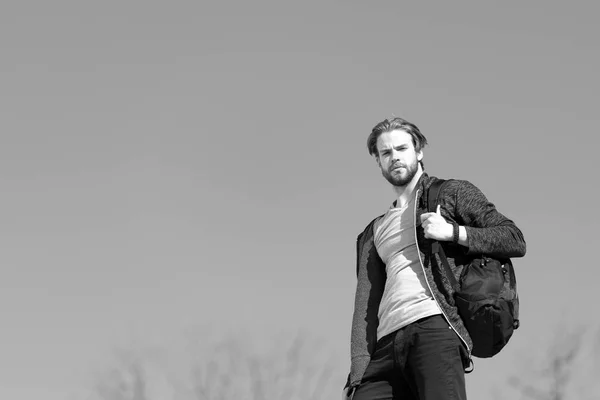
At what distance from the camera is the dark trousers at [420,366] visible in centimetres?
413

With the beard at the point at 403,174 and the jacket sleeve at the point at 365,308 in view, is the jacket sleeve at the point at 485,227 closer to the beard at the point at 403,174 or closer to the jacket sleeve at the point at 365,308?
the beard at the point at 403,174

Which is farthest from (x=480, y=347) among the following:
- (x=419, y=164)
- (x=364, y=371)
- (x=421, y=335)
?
(x=419, y=164)

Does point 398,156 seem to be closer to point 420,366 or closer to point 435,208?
point 435,208

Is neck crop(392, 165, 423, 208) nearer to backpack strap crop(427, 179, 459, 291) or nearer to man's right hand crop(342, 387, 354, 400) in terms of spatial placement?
backpack strap crop(427, 179, 459, 291)

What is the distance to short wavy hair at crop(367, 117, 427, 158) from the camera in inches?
186

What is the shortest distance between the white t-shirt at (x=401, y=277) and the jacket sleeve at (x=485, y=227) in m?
0.29

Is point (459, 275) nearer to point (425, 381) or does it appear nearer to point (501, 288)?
point (501, 288)

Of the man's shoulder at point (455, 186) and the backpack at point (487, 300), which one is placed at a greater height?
the man's shoulder at point (455, 186)

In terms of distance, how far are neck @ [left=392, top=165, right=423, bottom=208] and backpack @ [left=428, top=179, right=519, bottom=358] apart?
1.68ft

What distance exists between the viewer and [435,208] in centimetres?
442

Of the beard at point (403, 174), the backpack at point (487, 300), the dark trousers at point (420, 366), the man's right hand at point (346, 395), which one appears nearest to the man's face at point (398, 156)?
the beard at point (403, 174)

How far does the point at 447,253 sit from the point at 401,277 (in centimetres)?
27

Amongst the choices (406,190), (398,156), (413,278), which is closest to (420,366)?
(413,278)

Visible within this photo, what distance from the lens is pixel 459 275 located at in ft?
14.1
